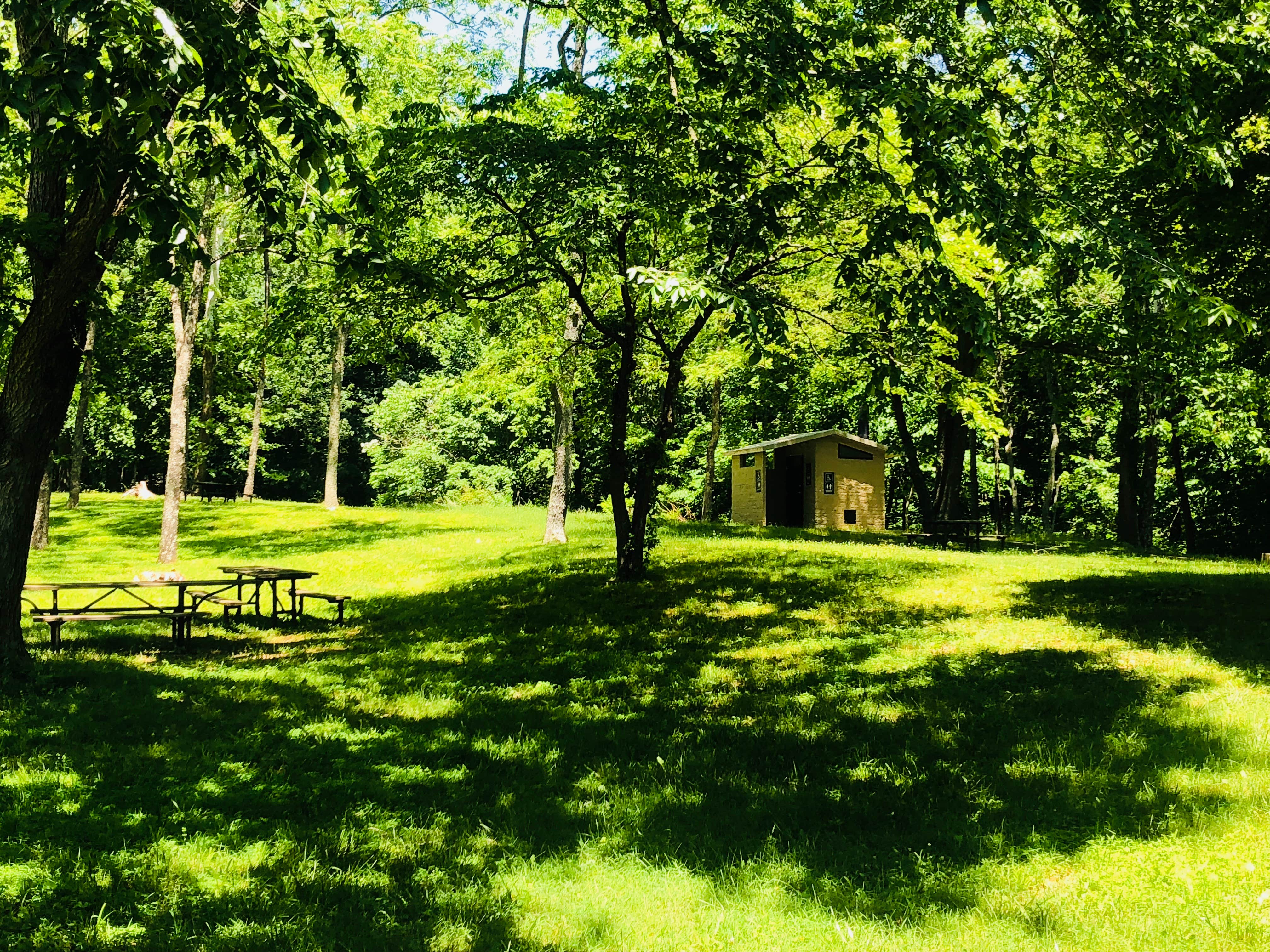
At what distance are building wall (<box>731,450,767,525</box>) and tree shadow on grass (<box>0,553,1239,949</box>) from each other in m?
Answer: 22.8

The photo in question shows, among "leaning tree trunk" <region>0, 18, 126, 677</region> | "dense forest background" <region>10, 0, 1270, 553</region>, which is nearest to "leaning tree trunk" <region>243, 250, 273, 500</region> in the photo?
"dense forest background" <region>10, 0, 1270, 553</region>

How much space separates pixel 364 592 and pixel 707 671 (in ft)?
30.3

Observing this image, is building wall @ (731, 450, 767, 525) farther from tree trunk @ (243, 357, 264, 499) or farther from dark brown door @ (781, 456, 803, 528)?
tree trunk @ (243, 357, 264, 499)

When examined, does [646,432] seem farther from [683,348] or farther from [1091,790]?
[1091,790]

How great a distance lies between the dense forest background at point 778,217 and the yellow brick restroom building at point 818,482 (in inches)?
207

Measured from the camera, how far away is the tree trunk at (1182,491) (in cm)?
3431

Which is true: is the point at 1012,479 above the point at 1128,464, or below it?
below

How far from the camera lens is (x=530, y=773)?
656 cm

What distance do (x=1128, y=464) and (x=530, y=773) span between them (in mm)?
29540

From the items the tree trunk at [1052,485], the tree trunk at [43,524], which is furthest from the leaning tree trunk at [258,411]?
the tree trunk at [1052,485]

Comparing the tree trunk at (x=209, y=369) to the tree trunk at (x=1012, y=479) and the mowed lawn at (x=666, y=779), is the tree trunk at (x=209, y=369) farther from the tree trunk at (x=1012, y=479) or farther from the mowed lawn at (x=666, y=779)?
the tree trunk at (x=1012, y=479)

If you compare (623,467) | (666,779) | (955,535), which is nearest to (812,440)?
(955,535)

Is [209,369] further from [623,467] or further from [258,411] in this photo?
[623,467]

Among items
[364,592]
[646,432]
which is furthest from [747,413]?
[364,592]
